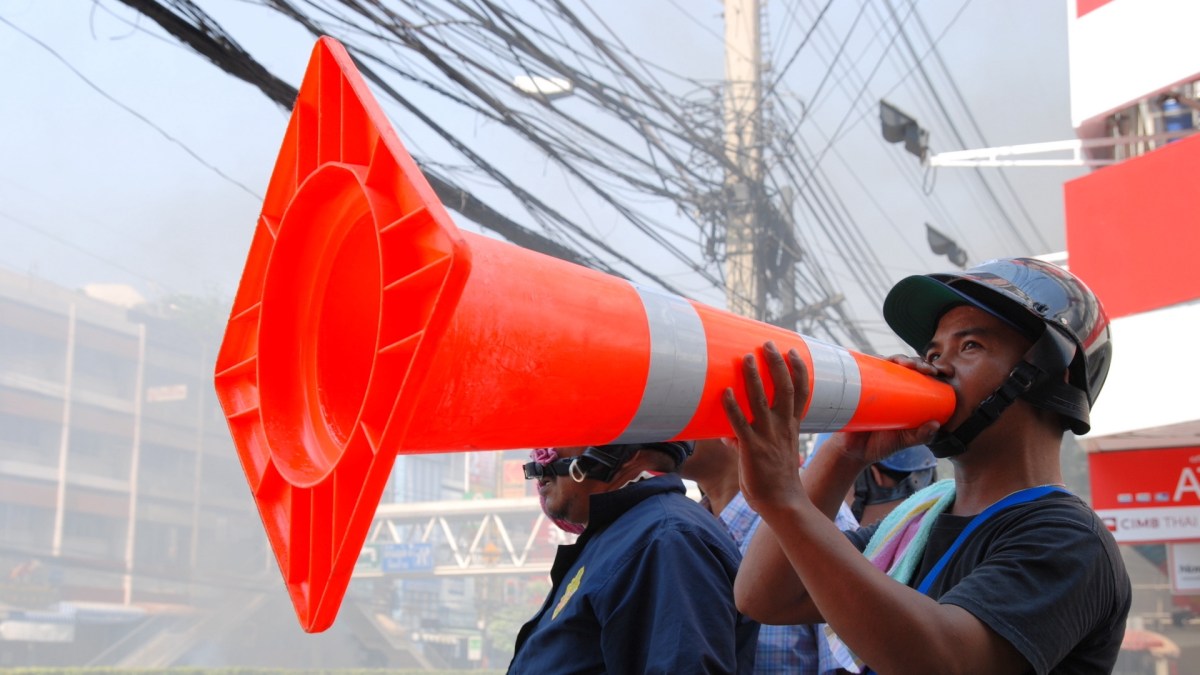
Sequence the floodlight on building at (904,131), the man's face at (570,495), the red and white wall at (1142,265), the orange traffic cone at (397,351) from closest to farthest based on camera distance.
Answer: the orange traffic cone at (397,351) < the man's face at (570,495) < the red and white wall at (1142,265) < the floodlight on building at (904,131)

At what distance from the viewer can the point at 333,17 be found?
6.93 meters

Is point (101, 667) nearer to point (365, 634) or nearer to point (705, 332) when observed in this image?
point (365, 634)

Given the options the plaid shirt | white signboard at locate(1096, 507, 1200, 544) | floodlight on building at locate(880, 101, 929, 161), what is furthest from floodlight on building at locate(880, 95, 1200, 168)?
the plaid shirt

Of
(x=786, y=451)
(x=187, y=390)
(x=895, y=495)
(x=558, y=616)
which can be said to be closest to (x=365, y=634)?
(x=187, y=390)

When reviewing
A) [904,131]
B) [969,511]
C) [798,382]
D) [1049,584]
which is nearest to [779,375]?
[798,382]

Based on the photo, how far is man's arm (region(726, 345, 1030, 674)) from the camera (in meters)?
1.39

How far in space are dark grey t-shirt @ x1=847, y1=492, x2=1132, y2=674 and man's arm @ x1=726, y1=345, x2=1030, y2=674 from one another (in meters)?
0.03

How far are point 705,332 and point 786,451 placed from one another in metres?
0.22

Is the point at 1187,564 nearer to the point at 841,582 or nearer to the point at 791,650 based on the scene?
the point at 791,650

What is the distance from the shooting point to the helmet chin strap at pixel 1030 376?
5.58 ft

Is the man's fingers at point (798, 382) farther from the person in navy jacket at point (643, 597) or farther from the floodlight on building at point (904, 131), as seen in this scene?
the floodlight on building at point (904, 131)

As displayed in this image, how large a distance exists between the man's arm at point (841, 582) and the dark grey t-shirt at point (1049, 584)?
0.10ft

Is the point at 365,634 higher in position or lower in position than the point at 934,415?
lower

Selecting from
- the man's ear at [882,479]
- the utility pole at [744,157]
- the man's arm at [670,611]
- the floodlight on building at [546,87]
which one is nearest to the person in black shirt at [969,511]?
the man's arm at [670,611]
